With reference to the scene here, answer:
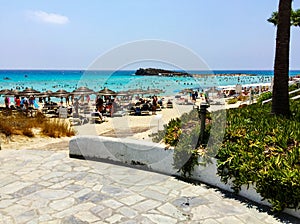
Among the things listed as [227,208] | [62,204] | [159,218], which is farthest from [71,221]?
[227,208]

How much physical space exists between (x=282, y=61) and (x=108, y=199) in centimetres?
456

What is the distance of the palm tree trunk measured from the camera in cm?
597

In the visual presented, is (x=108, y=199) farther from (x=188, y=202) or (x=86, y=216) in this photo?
(x=188, y=202)

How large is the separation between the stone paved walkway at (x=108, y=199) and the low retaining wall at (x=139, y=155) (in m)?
0.16

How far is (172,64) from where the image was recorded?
628 cm

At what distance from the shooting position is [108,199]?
402cm

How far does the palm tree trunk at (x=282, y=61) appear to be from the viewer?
5.97 meters

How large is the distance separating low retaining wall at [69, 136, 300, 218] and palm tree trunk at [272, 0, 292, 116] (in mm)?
2623

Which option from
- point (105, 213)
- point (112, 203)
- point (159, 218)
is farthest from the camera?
point (112, 203)

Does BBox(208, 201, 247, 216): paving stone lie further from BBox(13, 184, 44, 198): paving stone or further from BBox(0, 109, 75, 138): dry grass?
BBox(0, 109, 75, 138): dry grass

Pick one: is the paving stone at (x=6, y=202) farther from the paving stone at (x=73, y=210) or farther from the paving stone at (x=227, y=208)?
the paving stone at (x=227, y=208)

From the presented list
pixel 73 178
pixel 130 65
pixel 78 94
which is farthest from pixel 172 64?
pixel 78 94

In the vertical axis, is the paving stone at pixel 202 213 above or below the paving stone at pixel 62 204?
above

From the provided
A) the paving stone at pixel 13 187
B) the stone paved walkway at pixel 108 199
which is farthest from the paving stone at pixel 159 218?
the paving stone at pixel 13 187
